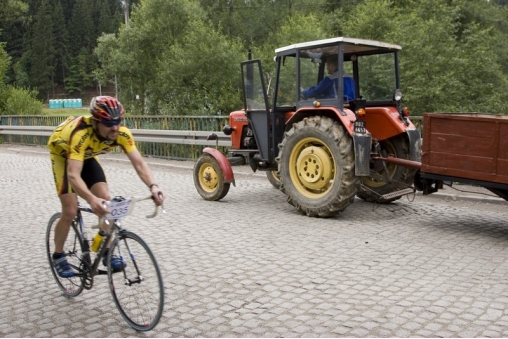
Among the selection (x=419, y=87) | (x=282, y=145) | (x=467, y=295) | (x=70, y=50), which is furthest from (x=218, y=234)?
(x=70, y=50)

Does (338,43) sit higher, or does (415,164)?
(338,43)

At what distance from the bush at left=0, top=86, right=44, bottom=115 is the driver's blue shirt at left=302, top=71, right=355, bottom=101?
2277cm

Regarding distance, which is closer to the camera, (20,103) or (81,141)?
(81,141)

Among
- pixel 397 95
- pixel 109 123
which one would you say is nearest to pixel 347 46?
pixel 397 95

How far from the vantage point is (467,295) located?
479cm

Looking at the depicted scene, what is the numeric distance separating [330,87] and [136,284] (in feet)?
16.2

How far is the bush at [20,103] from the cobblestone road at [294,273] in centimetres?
2014

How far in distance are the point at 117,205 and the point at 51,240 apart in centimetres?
138

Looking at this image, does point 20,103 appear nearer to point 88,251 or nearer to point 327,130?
point 327,130

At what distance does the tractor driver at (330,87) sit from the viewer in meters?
8.12

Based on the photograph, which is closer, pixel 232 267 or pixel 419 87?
pixel 232 267

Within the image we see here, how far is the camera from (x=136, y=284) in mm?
4160

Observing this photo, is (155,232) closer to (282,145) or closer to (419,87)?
(282,145)

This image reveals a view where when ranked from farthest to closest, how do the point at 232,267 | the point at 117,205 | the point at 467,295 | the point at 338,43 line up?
1. the point at 338,43
2. the point at 232,267
3. the point at 467,295
4. the point at 117,205
